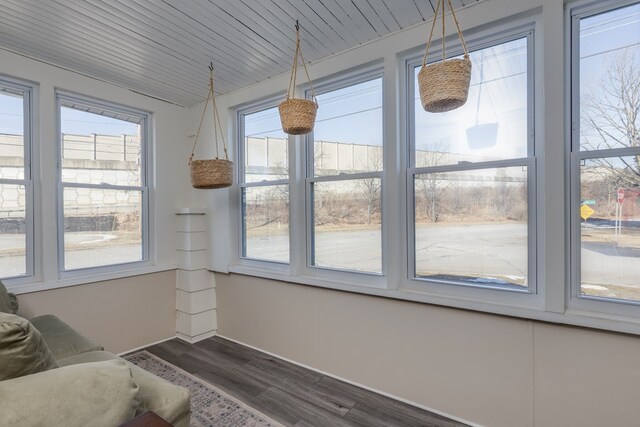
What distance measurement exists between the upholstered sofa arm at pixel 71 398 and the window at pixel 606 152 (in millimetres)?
2147

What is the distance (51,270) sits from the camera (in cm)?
265

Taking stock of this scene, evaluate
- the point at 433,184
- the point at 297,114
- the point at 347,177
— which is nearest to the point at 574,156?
the point at 433,184

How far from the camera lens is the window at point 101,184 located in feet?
9.25

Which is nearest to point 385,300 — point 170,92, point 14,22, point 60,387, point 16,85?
point 60,387

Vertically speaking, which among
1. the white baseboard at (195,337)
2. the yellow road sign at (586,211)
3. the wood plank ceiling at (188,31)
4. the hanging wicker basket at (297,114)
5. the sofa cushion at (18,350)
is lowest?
the white baseboard at (195,337)

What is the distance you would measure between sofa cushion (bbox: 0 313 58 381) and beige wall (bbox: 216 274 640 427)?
1848 mm

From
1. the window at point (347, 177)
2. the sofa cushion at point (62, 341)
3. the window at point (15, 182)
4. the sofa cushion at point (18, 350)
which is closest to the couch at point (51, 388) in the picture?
the sofa cushion at point (18, 350)

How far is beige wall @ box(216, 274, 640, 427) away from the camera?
1646mm

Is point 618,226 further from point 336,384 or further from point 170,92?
point 170,92

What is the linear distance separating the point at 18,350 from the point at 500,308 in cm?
215

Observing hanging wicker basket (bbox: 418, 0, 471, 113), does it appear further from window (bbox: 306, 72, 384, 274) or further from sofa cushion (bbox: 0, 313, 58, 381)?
sofa cushion (bbox: 0, 313, 58, 381)

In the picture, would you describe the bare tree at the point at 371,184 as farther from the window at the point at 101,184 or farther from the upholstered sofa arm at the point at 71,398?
the window at the point at 101,184

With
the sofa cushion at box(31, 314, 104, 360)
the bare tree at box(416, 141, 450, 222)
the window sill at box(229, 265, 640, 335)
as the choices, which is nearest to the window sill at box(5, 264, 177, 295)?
the sofa cushion at box(31, 314, 104, 360)

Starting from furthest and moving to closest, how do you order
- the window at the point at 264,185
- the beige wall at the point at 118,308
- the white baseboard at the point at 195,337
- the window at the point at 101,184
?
the white baseboard at the point at 195,337 → the window at the point at 264,185 → the window at the point at 101,184 → the beige wall at the point at 118,308
